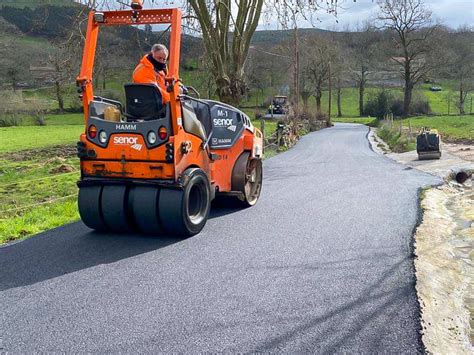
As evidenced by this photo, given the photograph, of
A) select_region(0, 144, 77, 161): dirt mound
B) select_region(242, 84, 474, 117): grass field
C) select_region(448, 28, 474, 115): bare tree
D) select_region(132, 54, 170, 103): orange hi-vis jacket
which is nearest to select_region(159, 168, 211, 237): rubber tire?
Answer: select_region(132, 54, 170, 103): orange hi-vis jacket

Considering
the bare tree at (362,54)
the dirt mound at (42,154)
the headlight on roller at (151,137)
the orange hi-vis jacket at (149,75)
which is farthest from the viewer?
the bare tree at (362,54)

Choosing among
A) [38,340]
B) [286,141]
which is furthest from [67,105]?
[38,340]

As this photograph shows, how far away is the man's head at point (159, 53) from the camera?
607 centimetres

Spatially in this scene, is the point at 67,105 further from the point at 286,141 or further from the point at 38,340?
the point at 38,340

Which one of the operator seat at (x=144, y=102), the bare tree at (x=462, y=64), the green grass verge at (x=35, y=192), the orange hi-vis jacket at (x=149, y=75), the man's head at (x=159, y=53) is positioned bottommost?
the green grass verge at (x=35, y=192)

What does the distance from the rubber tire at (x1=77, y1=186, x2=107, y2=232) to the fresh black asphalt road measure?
23 cm

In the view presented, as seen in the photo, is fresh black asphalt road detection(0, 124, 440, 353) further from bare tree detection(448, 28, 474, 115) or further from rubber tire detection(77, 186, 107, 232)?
bare tree detection(448, 28, 474, 115)

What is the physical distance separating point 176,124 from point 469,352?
3.78m

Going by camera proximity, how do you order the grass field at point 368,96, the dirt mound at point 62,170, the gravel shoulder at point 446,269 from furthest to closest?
the grass field at point 368,96 < the dirt mound at point 62,170 < the gravel shoulder at point 446,269

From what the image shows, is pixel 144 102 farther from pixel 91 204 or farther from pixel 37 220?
pixel 37 220

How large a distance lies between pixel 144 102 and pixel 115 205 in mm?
1299

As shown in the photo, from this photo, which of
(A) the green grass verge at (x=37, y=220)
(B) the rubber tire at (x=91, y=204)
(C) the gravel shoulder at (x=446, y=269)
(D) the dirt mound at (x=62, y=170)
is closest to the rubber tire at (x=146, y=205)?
(B) the rubber tire at (x=91, y=204)

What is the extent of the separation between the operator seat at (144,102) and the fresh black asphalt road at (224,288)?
1.51m

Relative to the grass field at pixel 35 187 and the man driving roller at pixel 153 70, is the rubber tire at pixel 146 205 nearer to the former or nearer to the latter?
the man driving roller at pixel 153 70
